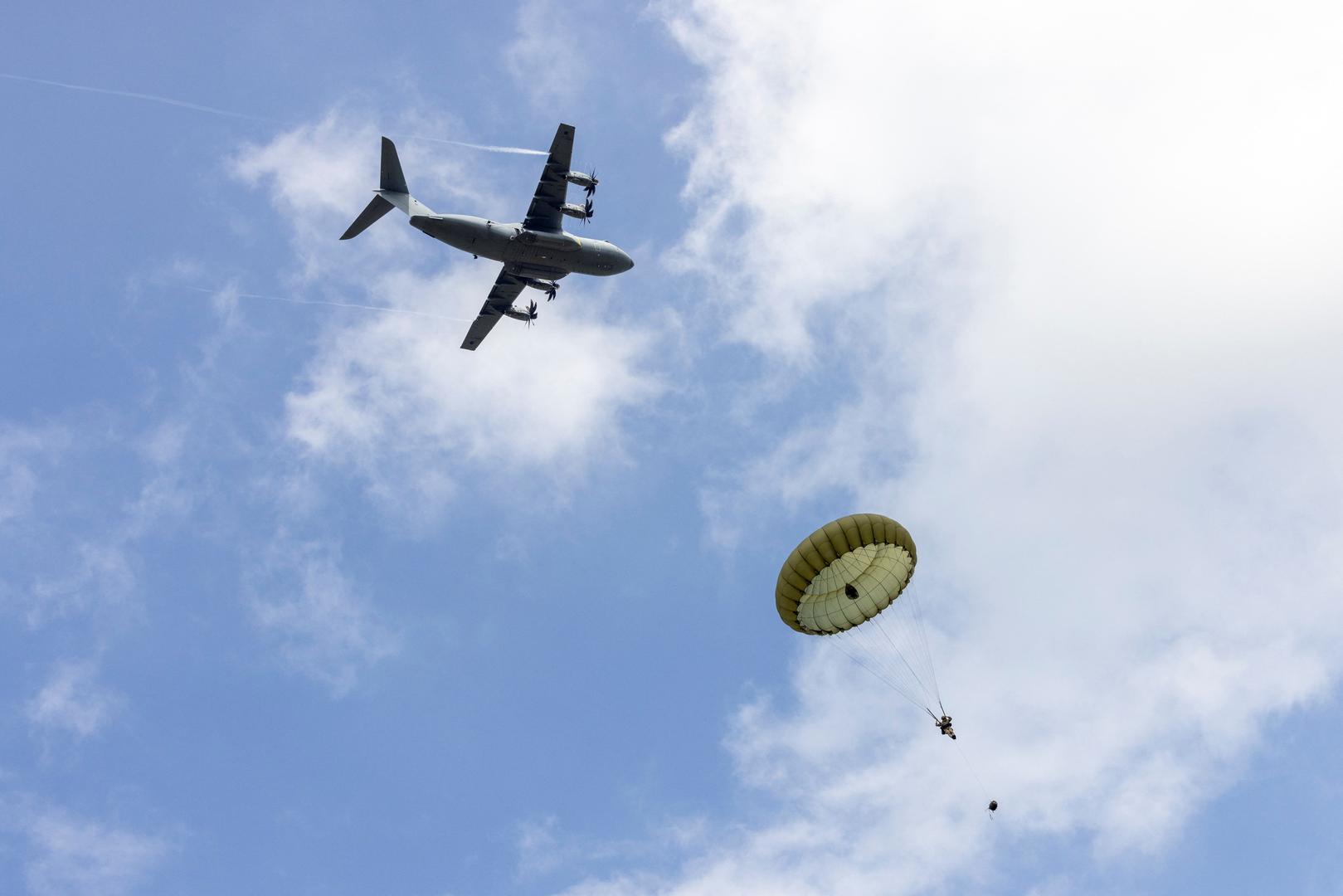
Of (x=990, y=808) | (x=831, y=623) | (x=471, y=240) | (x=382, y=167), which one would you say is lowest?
(x=990, y=808)

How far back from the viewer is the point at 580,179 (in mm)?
62094

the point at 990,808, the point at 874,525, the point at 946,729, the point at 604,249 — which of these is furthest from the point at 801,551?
the point at 604,249

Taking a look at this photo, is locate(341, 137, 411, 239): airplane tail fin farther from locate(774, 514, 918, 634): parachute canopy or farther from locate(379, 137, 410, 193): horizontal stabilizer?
locate(774, 514, 918, 634): parachute canopy

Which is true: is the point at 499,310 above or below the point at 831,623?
above

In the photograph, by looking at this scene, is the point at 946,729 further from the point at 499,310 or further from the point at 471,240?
the point at 499,310

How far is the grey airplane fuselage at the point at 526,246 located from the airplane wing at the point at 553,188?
639 mm

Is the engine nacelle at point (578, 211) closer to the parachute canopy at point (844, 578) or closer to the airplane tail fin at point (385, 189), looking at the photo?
the airplane tail fin at point (385, 189)

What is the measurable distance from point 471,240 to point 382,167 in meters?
7.33

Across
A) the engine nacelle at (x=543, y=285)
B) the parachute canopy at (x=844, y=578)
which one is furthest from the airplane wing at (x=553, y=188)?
the parachute canopy at (x=844, y=578)

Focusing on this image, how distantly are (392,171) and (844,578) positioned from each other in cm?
3956

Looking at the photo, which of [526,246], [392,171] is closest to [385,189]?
[392,171]

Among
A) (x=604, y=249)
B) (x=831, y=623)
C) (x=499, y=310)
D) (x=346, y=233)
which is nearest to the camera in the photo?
(x=831, y=623)

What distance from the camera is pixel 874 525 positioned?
130ft

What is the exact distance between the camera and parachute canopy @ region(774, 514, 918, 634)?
39.8 meters
